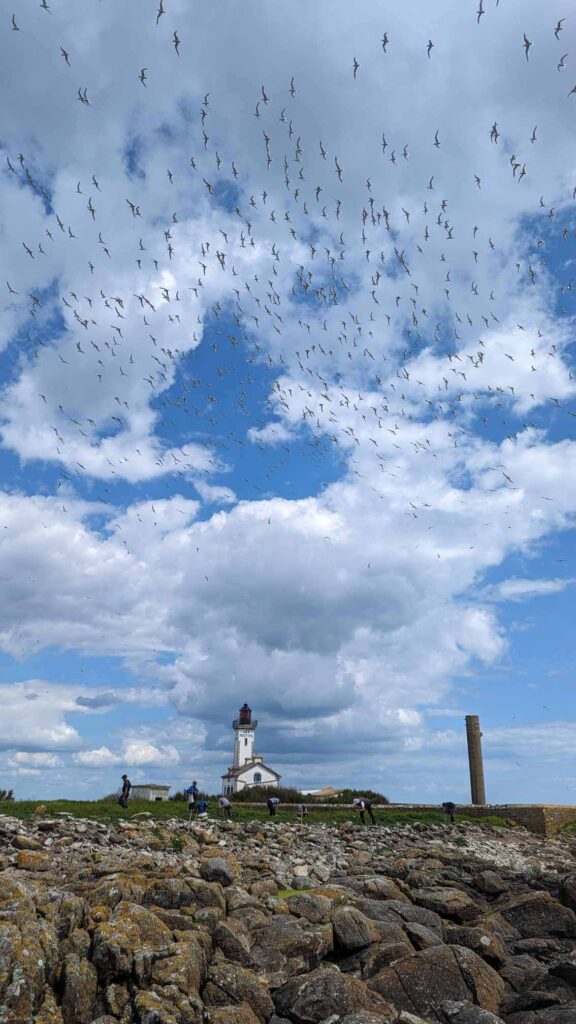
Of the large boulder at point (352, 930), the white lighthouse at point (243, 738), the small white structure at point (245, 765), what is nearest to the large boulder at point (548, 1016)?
the large boulder at point (352, 930)

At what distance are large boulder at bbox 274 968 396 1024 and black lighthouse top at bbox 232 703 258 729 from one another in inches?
3213

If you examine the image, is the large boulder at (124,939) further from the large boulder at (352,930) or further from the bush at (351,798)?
the bush at (351,798)

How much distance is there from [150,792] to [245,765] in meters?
38.6

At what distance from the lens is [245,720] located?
92812 millimetres

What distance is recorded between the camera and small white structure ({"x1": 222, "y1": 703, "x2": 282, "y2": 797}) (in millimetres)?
83625

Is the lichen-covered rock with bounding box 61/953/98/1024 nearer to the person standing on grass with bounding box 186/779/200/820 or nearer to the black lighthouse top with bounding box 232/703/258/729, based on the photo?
the person standing on grass with bounding box 186/779/200/820

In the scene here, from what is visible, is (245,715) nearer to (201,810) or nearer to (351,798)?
(351,798)

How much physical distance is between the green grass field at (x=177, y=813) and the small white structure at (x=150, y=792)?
632 centimetres

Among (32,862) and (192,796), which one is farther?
(192,796)

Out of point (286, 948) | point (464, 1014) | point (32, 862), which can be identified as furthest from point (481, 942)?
point (32, 862)

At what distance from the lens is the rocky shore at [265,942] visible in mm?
11258

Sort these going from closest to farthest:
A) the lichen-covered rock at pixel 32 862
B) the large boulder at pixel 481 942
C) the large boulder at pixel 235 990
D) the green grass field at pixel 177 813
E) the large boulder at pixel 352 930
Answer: the large boulder at pixel 235 990 → the large boulder at pixel 352 930 → the large boulder at pixel 481 942 → the lichen-covered rock at pixel 32 862 → the green grass field at pixel 177 813

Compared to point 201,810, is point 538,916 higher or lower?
lower

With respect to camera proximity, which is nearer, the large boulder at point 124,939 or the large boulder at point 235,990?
the large boulder at point 124,939
